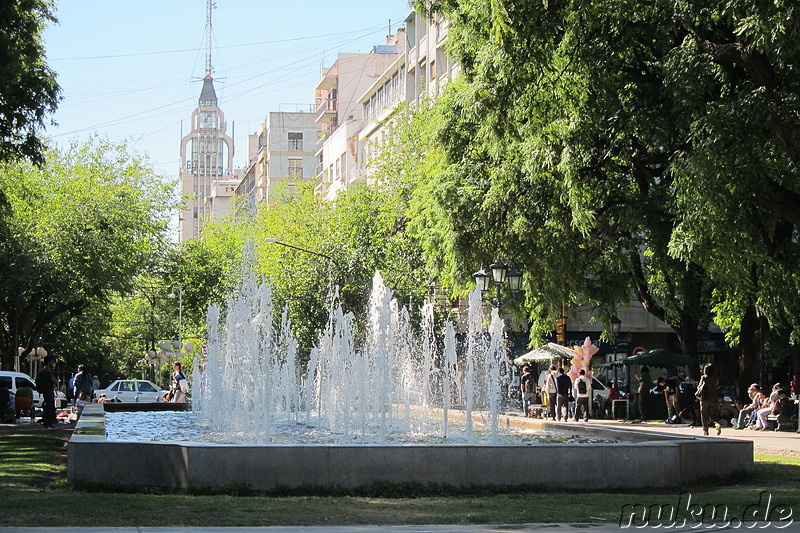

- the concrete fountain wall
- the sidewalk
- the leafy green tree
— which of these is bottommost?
the sidewalk

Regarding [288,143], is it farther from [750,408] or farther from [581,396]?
[750,408]

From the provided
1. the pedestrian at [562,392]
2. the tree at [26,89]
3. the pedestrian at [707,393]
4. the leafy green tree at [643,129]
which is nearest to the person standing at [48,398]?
the tree at [26,89]

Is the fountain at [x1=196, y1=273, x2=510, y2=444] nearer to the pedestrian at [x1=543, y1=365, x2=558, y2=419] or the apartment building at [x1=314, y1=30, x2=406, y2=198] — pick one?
the pedestrian at [x1=543, y1=365, x2=558, y2=419]

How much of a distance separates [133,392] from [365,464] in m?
36.6

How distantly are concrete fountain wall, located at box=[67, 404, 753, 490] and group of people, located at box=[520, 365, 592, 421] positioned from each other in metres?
17.4

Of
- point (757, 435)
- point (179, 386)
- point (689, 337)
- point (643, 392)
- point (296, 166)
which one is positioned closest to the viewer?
point (757, 435)

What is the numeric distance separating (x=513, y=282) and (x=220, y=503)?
16478 millimetres

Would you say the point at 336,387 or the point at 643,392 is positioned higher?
the point at 336,387

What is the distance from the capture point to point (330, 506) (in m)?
10.8

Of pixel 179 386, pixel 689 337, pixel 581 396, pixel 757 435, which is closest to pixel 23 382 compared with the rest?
pixel 179 386

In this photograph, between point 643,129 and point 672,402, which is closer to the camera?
point 643,129

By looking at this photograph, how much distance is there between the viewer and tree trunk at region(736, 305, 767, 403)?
3206cm

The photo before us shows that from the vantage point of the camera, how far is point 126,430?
827 inches

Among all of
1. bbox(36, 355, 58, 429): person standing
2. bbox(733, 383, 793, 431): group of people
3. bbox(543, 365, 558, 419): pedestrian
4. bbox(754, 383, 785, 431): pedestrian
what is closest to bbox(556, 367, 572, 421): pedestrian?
bbox(543, 365, 558, 419): pedestrian
